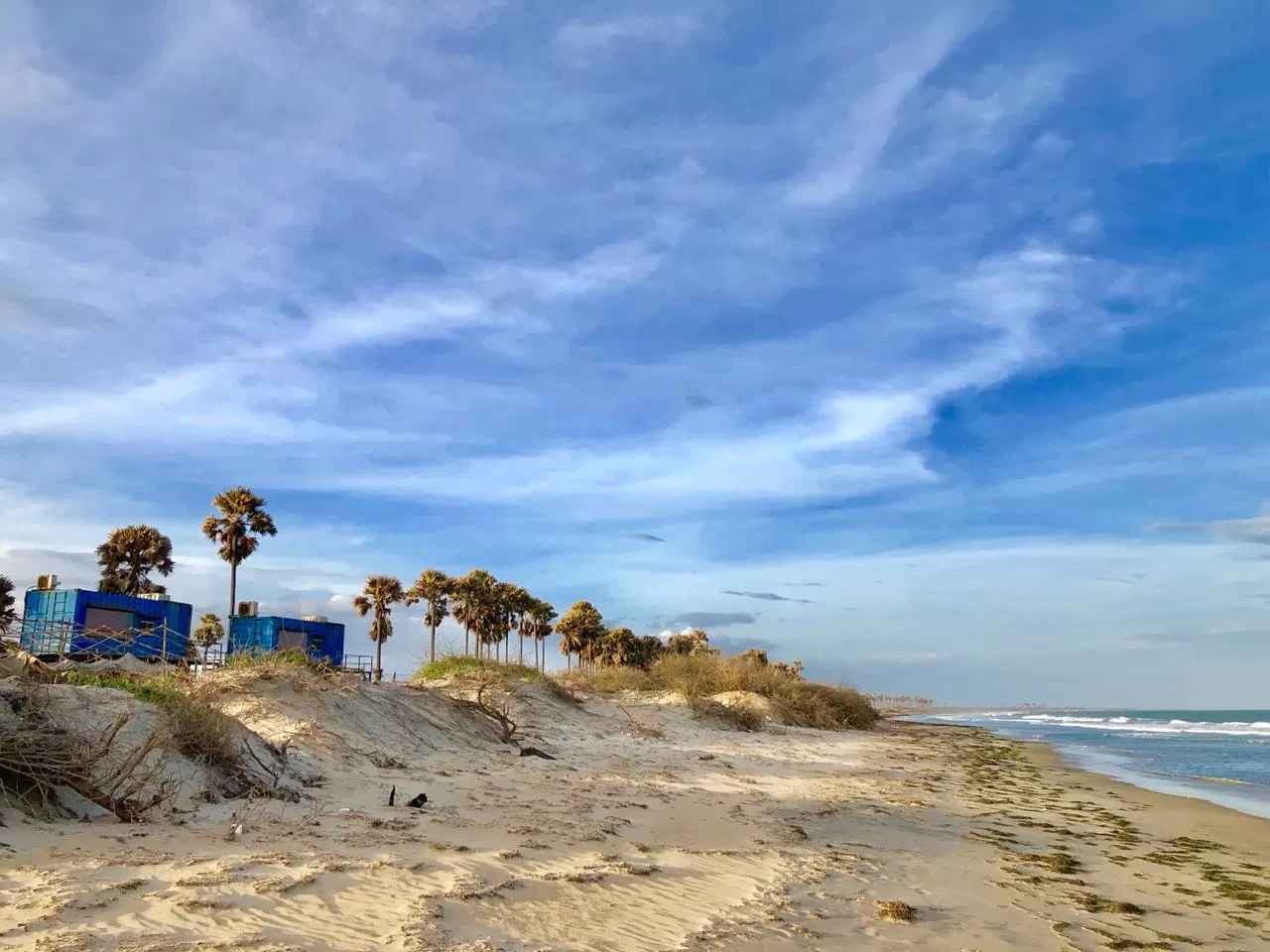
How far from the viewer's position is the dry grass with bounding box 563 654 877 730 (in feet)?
118

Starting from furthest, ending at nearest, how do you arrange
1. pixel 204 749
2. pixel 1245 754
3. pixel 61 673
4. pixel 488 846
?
pixel 1245 754 → pixel 61 673 → pixel 204 749 → pixel 488 846

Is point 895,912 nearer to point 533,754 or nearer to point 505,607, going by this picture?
point 533,754

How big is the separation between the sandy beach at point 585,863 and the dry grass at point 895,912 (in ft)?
0.08

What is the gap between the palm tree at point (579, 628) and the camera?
7612 cm

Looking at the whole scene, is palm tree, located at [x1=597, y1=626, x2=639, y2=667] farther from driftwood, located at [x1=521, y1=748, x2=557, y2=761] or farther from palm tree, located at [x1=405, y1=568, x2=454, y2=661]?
driftwood, located at [x1=521, y1=748, x2=557, y2=761]

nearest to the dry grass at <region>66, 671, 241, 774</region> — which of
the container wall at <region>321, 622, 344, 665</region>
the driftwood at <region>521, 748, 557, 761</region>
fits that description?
the driftwood at <region>521, 748, 557, 761</region>

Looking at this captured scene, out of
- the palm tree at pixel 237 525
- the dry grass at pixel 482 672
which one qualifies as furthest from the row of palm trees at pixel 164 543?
the dry grass at pixel 482 672

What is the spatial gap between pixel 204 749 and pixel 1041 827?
1134 centimetres

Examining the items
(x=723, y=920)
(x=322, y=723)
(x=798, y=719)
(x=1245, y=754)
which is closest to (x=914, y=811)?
(x=723, y=920)

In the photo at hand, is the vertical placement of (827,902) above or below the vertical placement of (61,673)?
below

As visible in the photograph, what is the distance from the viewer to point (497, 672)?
79.4ft

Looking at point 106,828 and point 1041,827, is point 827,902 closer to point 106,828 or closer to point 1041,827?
point 106,828

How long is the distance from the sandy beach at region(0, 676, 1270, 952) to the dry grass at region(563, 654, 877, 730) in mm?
19841

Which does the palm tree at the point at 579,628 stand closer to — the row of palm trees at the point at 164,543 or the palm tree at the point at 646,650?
the palm tree at the point at 646,650
